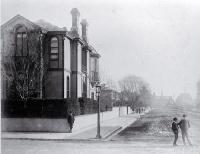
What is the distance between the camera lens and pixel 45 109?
28.1 m

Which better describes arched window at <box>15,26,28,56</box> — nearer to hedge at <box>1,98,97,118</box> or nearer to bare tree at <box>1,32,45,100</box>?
bare tree at <box>1,32,45,100</box>

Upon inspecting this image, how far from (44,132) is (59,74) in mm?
10737

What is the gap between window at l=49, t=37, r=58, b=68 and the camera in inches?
1442

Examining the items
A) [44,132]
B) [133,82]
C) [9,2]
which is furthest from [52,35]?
[133,82]

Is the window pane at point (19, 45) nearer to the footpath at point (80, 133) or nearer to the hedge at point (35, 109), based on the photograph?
the hedge at point (35, 109)

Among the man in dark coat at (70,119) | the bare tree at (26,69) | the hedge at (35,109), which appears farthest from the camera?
the bare tree at (26,69)

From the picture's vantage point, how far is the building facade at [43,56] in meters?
34.1

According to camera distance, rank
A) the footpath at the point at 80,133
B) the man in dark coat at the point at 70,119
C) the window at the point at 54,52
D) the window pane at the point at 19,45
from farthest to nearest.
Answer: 1. the window at the point at 54,52
2. the window pane at the point at 19,45
3. the man in dark coat at the point at 70,119
4. the footpath at the point at 80,133

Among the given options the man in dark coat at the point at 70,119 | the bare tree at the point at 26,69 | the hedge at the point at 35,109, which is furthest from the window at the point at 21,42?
the man in dark coat at the point at 70,119

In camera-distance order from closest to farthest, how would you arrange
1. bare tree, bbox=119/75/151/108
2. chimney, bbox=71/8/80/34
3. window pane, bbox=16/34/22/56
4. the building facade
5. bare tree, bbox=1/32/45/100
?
1. bare tree, bbox=1/32/45/100
2. the building facade
3. window pane, bbox=16/34/22/56
4. chimney, bbox=71/8/80/34
5. bare tree, bbox=119/75/151/108

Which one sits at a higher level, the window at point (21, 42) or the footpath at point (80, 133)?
the window at point (21, 42)

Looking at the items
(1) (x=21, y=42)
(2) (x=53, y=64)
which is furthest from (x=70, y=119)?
(2) (x=53, y=64)

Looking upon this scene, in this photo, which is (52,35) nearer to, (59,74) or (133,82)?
(59,74)

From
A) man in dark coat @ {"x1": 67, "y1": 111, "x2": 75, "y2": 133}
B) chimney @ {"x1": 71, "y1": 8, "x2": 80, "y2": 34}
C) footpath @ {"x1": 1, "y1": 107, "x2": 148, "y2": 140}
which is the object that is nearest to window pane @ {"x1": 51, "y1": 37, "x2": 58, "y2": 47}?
chimney @ {"x1": 71, "y1": 8, "x2": 80, "y2": 34}
